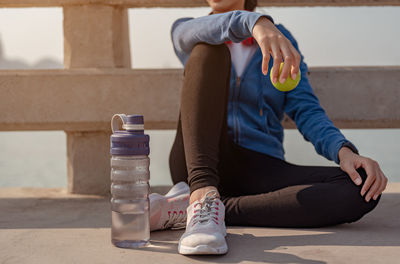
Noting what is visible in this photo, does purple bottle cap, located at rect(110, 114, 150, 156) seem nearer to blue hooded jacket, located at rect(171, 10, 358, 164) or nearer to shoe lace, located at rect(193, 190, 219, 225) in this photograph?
shoe lace, located at rect(193, 190, 219, 225)

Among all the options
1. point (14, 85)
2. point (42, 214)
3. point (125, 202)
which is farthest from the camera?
point (14, 85)

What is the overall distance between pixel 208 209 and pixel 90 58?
1542mm

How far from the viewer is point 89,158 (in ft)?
9.50

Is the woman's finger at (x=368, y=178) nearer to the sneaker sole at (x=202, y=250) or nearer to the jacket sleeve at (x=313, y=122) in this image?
the jacket sleeve at (x=313, y=122)

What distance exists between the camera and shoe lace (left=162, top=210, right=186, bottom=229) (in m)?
1.88

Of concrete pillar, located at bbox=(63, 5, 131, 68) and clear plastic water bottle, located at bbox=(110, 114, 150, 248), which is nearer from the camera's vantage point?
clear plastic water bottle, located at bbox=(110, 114, 150, 248)

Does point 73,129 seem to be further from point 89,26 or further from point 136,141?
point 136,141

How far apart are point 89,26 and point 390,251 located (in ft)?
6.67

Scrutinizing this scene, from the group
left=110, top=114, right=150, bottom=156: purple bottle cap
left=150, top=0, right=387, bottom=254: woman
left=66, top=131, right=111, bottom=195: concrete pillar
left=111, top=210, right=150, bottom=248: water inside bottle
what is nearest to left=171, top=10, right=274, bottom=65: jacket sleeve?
left=150, top=0, right=387, bottom=254: woman

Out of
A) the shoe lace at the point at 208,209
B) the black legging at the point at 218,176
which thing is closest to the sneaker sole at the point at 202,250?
the shoe lace at the point at 208,209

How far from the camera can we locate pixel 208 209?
167 cm

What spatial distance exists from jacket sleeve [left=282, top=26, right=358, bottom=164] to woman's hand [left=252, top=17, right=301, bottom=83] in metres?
0.47

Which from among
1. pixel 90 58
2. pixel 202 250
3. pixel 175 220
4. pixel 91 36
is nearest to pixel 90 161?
pixel 90 58

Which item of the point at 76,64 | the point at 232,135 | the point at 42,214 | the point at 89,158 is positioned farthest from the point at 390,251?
→ the point at 76,64
